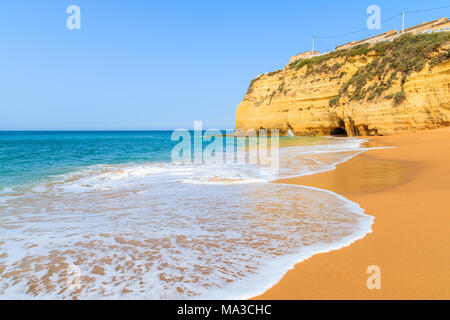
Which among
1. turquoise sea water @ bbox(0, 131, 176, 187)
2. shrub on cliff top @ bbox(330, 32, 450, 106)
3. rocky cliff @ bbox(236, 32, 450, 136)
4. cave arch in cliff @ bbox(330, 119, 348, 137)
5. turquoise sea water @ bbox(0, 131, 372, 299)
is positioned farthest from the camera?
cave arch in cliff @ bbox(330, 119, 348, 137)

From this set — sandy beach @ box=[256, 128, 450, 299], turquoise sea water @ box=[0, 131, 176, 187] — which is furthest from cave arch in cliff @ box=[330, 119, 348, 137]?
sandy beach @ box=[256, 128, 450, 299]

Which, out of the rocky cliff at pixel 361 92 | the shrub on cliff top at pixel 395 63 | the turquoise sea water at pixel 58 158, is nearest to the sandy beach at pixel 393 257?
the turquoise sea water at pixel 58 158

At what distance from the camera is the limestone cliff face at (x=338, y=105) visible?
17.4m

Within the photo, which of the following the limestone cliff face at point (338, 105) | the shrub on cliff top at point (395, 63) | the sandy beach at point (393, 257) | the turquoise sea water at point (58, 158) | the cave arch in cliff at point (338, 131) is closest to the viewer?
the sandy beach at point (393, 257)

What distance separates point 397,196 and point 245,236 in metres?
3.09

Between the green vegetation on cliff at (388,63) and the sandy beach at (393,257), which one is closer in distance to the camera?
the sandy beach at (393,257)

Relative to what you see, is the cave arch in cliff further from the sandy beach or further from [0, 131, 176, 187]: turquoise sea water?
the sandy beach

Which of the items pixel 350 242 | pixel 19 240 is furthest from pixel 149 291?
pixel 19 240

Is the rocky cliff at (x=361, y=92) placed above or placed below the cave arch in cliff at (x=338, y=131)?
above

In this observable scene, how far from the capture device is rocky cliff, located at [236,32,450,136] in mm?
17688

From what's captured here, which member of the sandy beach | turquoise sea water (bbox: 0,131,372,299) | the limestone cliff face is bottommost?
turquoise sea water (bbox: 0,131,372,299)

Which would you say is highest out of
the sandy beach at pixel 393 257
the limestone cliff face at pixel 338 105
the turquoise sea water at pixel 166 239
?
the limestone cliff face at pixel 338 105

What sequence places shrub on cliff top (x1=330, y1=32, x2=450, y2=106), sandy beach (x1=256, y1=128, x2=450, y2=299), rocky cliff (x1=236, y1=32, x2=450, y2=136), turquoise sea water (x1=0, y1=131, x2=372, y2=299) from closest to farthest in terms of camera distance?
1. sandy beach (x1=256, y1=128, x2=450, y2=299)
2. turquoise sea water (x1=0, y1=131, x2=372, y2=299)
3. rocky cliff (x1=236, y1=32, x2=450, y2=136)
4. shrub on cliff top (x1=330, y1=32, x2=450, y2=106)

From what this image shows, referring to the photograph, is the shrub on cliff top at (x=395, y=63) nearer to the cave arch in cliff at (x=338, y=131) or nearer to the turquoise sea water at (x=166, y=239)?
the cave arch in cliff at (x=338, y=131)
